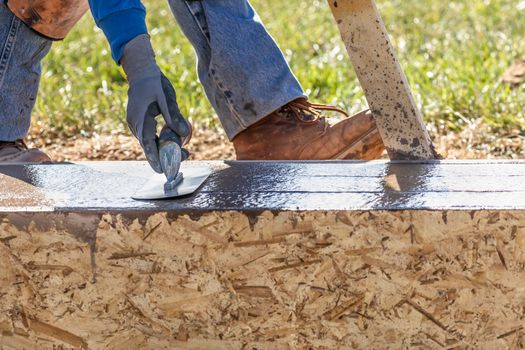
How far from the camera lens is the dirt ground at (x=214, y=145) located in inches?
155

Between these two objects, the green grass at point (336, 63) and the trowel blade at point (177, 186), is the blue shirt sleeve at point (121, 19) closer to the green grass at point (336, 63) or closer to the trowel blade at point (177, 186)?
the trowel blade at point (177, 186)

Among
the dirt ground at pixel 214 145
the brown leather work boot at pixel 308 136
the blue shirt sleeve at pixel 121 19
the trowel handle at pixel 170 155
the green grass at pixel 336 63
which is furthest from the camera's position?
the green grass at pixel 336 63

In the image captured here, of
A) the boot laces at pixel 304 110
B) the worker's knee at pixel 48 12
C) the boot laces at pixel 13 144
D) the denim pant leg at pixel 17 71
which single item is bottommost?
the boot laces at pixel 304 110

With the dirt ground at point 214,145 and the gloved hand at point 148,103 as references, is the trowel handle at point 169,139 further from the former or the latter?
the dirt ground at point 214,145

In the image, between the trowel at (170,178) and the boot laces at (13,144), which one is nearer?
the trowel at (170,178)

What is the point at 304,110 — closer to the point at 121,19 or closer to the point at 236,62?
the point at 236,62

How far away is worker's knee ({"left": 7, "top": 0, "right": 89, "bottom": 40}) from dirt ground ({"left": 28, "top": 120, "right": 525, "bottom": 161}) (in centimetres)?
90

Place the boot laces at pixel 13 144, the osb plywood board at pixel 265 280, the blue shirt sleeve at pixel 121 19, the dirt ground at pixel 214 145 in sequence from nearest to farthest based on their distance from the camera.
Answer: the osb plywood board at pixel 265 280
the blue shirt sleeve at pixel 121 19
the boot laces at pixel 13 144
the dirt ground at pixel 214 145

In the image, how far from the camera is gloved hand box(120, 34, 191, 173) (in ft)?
8.40

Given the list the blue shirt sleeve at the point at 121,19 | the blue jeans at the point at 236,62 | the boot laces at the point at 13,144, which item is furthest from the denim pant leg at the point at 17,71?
the blue shirt sleeve at the point at 121,19

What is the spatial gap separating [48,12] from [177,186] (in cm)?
106

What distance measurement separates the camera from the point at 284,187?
7.93ft

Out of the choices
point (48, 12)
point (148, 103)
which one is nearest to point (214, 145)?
point (48, 12)

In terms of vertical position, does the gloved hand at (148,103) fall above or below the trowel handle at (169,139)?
above
